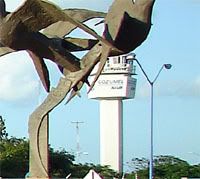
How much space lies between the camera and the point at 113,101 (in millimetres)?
76562

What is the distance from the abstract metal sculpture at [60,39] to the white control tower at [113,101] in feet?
177

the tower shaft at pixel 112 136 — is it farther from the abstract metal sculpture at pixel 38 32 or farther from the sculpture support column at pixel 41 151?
the sculpture support column at pixel 41 151

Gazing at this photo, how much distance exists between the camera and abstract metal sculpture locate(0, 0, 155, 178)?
17.0m

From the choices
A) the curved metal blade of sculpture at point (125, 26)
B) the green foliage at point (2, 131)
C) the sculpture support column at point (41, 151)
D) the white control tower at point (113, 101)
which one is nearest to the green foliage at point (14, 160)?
the green foliage at point (2, 131)

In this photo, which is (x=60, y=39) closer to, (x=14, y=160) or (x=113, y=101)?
(x=14, y=160)

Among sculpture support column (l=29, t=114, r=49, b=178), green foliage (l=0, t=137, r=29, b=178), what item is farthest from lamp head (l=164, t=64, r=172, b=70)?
sculpture support column (l=29, t=114, r=49, b=178)

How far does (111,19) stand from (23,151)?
1559 inches

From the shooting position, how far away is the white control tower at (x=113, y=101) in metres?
72.9

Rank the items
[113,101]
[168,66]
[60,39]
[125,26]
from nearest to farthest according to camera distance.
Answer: [125,26], [60,39], [168,66], [113,101]

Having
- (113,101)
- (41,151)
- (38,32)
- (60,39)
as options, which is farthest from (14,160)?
(38,32)

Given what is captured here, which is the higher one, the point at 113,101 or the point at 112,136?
the point at 113,101

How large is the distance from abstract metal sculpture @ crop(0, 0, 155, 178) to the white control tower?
5384cm

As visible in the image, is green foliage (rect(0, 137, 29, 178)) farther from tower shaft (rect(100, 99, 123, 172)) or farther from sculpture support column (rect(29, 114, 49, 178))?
sculpture support column (rect(29, 114, 49, 178))

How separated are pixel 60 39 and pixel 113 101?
58392mm
